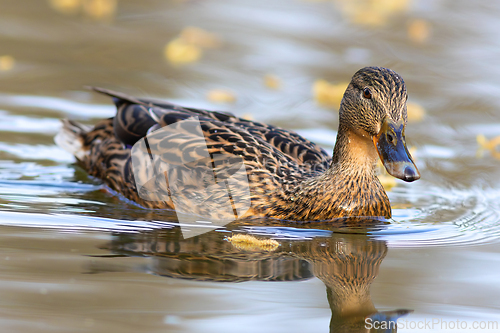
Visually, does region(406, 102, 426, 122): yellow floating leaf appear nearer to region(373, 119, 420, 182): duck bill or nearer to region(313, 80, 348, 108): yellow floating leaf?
region(313, 80, 348, 108): yellow floating leaf

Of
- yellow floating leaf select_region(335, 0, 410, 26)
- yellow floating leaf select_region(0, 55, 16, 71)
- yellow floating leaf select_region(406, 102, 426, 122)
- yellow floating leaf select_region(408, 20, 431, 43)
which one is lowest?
yellow floating leaf select_region(406, 102, 426, 122)

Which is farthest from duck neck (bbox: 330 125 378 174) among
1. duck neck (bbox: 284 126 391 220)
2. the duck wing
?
the duck wing

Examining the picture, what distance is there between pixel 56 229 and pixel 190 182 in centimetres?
125

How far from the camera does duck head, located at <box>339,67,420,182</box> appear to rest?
181 inches

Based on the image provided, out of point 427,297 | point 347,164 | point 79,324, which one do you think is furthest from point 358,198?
point 79,324

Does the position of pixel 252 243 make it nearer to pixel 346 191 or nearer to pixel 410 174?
pixel 346 191

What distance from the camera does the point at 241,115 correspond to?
8086 millimetres

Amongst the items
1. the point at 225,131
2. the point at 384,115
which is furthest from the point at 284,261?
the point at 225,131

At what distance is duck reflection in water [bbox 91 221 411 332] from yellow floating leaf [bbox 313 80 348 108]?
155 inches

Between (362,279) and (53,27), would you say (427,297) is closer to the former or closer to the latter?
(362,279)

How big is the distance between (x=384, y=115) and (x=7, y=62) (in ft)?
19.8

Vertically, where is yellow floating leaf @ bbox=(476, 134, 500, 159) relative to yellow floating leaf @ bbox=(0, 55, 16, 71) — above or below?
below

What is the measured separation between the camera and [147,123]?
232 inches

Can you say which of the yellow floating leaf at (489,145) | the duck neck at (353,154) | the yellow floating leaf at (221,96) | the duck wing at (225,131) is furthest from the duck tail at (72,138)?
the yellow floating leaf at (489,145)
